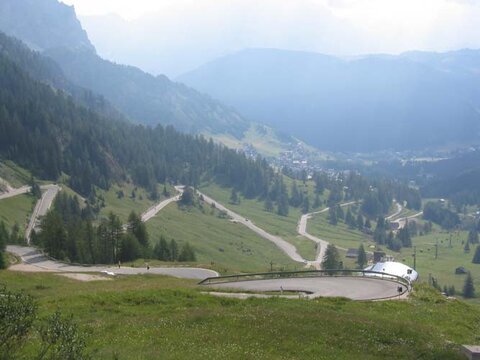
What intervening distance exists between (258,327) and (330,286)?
85.2 feet

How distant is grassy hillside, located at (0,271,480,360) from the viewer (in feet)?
101

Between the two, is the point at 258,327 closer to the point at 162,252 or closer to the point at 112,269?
the point at 112,269

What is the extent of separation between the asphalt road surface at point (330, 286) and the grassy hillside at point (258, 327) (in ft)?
19.5

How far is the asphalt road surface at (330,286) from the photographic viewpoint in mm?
54062

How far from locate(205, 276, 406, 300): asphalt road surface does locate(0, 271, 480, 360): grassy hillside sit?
5956 millimetres

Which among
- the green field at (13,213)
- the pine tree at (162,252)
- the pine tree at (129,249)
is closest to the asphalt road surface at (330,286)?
the pine tree at (129,249)

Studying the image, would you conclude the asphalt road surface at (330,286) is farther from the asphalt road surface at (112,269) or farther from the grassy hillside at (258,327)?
the asphalt road surface at (112,269)

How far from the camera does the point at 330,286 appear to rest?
58938mm

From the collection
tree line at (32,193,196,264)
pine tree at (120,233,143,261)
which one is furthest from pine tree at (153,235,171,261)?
pine tree at (120,233,143,261)

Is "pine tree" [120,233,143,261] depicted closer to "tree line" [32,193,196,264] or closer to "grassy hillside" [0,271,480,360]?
"tree line" [32,193,196,264]

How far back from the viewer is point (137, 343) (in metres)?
31.3

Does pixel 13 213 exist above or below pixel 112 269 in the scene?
above

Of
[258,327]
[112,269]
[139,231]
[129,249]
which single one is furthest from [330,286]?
[139,231]

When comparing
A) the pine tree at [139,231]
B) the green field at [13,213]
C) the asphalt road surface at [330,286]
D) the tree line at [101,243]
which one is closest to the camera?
the asphalt road surface at [330,286]
